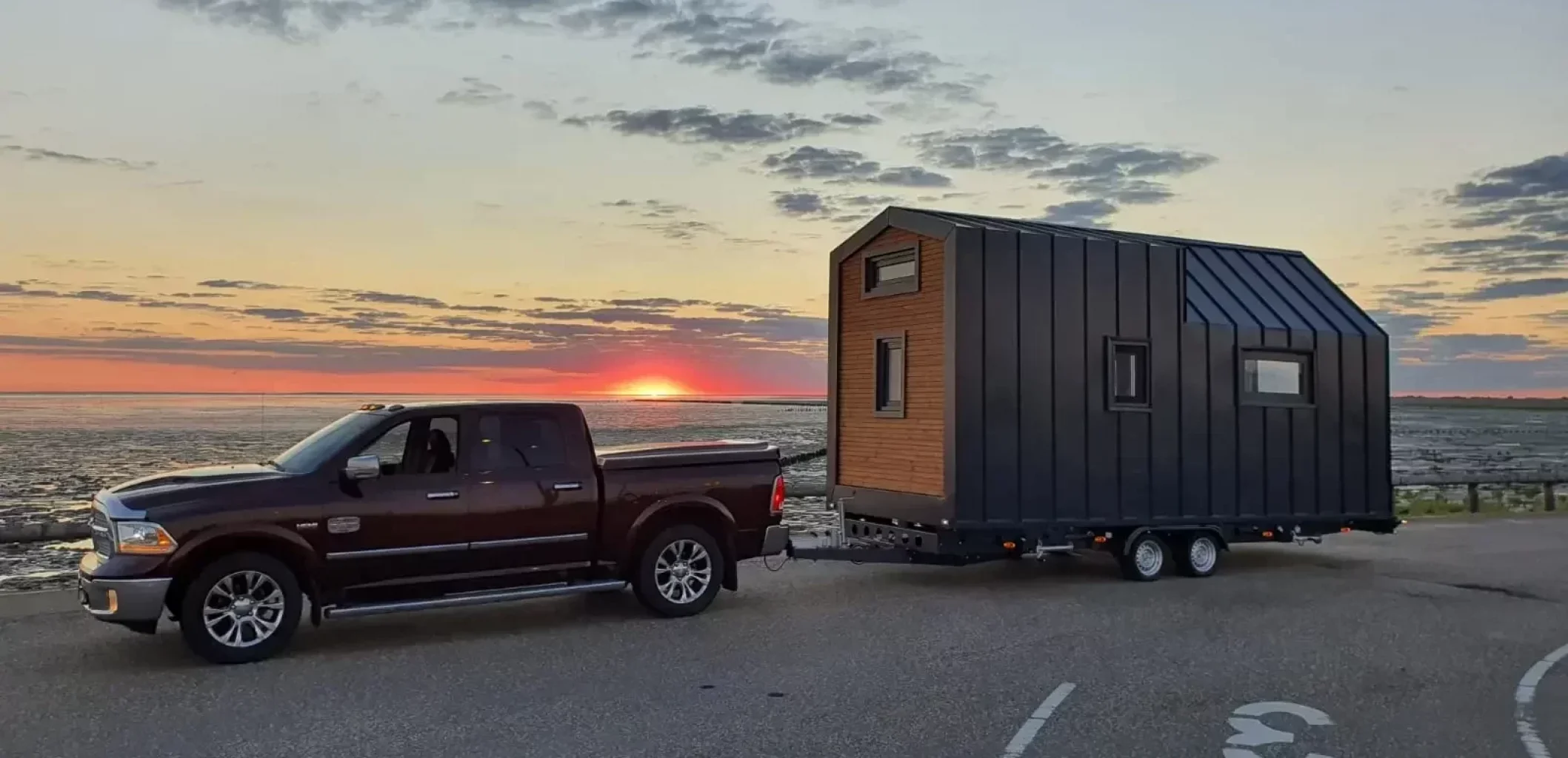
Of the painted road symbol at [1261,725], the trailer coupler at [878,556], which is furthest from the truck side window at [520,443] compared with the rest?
the painted road symbol at [1261,725]

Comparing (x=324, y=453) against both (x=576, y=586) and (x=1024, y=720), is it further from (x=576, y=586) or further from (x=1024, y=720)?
(x=1024, y=720)

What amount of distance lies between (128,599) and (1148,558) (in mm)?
9097

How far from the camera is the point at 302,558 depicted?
29.6 feet

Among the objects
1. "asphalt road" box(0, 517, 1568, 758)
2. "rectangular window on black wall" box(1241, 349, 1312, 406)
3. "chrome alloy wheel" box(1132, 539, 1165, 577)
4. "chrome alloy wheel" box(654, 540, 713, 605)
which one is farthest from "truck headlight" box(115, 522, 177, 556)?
"rectangular window on black wall" box(1241, 349, 1312, 406)

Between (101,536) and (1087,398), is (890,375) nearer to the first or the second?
(1087,398)

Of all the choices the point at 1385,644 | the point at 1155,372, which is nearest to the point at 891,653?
the point at 1385,644

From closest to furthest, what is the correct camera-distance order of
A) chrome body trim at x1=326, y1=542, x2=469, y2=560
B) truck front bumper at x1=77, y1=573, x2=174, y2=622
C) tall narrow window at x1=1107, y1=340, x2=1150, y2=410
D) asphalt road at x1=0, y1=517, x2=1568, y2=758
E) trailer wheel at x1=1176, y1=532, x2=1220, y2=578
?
asphalt road at x1=0, y1=517, x2=1568, y2=758, truck front bumper at x1=77, y1=573, x2=174, y2=622, chrome body trim at x1=326, y1=542, x2=469, y2=560, tall narrow window at x1=1107, y1=340, x2=1150, y2=410, trailer wheel at x1=1176, y1=532, x2=1220, y2=578

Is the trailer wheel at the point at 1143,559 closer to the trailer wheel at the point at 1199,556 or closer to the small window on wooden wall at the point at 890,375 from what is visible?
the trailer wheel at the point at 1199,556

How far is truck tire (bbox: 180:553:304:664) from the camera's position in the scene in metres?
8.55

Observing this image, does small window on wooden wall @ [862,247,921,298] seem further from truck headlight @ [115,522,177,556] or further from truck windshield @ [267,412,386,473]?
truck headlight @ [115,522,177,556]

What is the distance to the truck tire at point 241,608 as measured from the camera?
8.55 meters

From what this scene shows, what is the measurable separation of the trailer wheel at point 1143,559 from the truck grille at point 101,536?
29.3ft

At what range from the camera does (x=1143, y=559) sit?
504 inches

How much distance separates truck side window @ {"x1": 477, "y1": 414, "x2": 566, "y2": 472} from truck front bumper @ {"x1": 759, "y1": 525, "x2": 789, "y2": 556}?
1.89 meters
